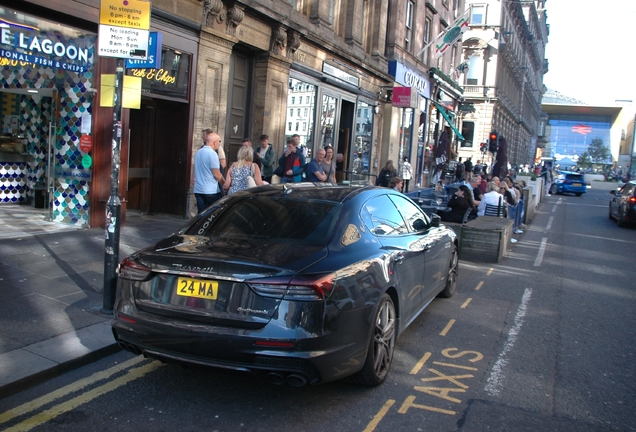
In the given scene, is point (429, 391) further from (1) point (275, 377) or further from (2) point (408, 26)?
(2) point (408, 26)

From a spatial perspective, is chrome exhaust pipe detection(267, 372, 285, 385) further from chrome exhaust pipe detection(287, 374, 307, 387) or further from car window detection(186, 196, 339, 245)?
car window detection(186, 196, 339, 245)

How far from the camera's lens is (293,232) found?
4461 millimetres

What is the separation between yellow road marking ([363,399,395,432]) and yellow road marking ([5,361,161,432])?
6.15 ft

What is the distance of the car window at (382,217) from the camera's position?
194 inches

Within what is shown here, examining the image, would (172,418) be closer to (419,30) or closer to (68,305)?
(68,305)

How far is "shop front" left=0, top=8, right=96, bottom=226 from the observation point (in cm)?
866

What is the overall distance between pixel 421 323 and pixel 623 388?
2109mm

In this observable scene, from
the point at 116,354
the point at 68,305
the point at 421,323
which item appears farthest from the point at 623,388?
the point at 68,305

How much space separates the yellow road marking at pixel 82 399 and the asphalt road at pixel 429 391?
12mm

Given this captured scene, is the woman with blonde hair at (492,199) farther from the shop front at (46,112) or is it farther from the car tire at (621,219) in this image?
the shop front at (46,112)

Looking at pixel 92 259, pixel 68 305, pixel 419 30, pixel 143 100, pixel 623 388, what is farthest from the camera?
pixel 419 30

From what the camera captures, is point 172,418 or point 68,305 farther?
point 68,305

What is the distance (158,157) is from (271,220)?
8.18 meters

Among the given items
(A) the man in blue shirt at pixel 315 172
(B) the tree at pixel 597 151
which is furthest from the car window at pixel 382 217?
(B) the tree at pixel 597 151
